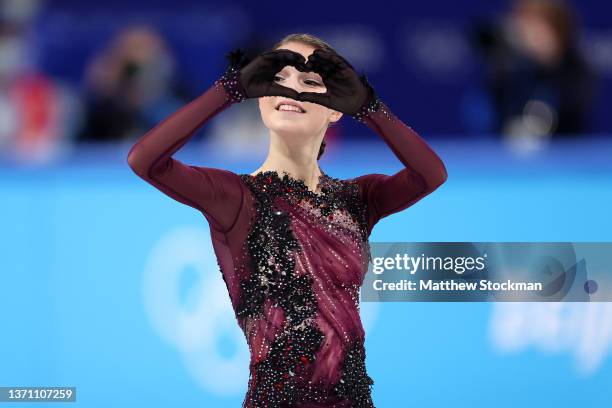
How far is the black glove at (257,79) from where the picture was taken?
→ 220 centimetres

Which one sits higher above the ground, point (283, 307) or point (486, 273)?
point (486, 273)

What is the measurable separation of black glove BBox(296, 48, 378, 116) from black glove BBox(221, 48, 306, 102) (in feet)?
0.09

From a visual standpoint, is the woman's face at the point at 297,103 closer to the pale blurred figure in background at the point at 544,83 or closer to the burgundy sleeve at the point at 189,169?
the burgundy sleeve at the point at 189,169

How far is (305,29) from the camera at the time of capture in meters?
6.16

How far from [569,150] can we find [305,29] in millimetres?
3030

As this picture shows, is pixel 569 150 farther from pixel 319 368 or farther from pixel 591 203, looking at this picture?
pixel 319 368

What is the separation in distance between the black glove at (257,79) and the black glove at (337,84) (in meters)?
0.03

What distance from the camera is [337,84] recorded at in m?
2.24

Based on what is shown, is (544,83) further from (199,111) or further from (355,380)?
(199,111)

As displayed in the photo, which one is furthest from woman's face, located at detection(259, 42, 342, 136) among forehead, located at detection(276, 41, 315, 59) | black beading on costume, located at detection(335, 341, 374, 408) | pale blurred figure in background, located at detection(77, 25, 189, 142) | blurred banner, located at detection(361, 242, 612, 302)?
pale blurred figure in background, located at detection(77, 25, 189, 142)

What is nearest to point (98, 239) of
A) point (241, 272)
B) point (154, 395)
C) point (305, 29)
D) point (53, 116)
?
point (154, 395)

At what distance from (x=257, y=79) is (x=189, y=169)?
→ 27 centimetres

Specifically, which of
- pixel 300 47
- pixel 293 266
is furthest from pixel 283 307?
pixel 300 47

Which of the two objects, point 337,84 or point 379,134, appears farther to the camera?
point 379,134
